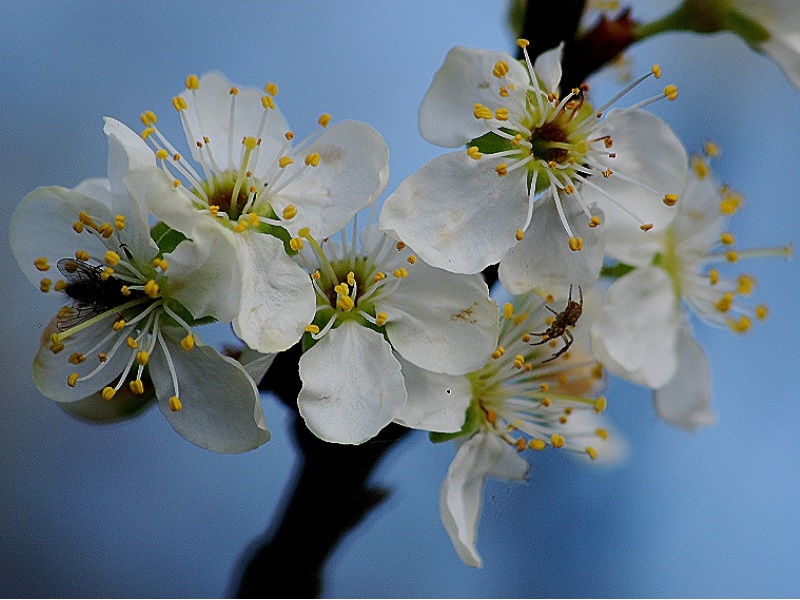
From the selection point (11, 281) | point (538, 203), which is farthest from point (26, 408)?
point (538, 203)

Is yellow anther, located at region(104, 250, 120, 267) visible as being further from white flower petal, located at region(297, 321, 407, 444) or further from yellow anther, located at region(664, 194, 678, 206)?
yellow anther, located at region(664, 194, 678, 206)

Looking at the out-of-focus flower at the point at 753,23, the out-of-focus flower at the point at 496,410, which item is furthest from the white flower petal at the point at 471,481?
the out-of-focus flower at the point at 753,23

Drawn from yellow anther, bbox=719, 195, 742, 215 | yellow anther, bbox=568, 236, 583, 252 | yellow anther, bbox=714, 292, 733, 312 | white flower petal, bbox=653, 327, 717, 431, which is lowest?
white flower petal, bbox=653, 327, 717, 431

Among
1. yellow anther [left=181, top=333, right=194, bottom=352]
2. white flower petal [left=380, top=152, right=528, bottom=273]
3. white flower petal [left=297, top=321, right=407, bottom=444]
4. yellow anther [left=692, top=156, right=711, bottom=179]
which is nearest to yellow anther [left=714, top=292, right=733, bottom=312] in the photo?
yellow anther [left=692, top=156, right=711, bottom=179]

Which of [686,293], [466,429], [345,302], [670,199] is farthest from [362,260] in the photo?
[686,293]

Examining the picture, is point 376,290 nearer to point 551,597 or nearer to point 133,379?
point 133,379

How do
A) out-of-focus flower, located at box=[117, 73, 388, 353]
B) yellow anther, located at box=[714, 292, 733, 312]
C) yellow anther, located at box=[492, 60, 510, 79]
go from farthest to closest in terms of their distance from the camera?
yellow anther, located at box=[714, 292, 733, 312] < yellow anther, located at box=[492, 60, 510, 79] < out-of-focus flower, located at box=[117, 73, 388, 353]

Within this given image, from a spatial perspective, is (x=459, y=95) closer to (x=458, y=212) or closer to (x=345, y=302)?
(x=458, y=212)
